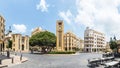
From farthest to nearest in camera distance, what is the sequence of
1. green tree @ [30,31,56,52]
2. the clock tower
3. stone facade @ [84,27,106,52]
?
stone facade @ [84,27,106,52] < green tree @ [30,31,56,52] < the clock tower

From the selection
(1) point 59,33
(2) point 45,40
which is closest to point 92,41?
(2) point 45,40

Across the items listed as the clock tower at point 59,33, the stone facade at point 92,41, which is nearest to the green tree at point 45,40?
the clock tower at point 59,33

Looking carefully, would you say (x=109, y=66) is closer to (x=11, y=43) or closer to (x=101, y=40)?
(x=11, y=43)

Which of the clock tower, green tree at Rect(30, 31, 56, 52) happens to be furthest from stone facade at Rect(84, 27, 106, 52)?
the clock tower

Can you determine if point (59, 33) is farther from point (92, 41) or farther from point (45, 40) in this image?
point (92, 41)

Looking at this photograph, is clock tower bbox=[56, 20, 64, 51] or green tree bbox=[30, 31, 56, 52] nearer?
clock tower bbox=[56, 20, 64, 51]

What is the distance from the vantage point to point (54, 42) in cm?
9494

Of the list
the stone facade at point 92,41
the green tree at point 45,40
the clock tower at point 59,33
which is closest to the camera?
the clock tower at point 59,33

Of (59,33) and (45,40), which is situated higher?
(59,33)

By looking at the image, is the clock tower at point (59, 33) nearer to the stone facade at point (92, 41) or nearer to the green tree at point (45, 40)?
the green tree at point (45, 40)

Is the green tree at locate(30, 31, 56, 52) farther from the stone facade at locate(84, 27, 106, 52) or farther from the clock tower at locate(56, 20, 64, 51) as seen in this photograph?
the stone facade at locate(84, 27, 106, 52)

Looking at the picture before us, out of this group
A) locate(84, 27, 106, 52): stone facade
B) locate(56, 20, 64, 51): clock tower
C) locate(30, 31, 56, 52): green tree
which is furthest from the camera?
locate(84, 27, 106, 52): stone facade

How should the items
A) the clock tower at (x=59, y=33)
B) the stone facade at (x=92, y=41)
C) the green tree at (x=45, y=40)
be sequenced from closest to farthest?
the clock tower at (x=59, y=33) → the green tree at (x=45, y=40) → the stone facade at (x=92, y=41)

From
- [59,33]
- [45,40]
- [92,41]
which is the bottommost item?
[45,40]
